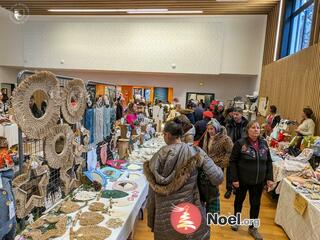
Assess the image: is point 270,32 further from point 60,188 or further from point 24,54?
point 24,54

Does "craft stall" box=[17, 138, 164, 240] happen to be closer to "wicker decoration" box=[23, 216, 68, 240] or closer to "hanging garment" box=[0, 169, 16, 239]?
"wicker decoration" box=[23, 216, 68, 240]

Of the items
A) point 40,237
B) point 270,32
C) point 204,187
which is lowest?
point 40,237

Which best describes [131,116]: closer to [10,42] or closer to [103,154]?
[103,154]

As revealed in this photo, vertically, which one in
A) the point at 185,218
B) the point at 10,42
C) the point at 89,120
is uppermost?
the point at 10,42

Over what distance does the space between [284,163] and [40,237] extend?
3.26 metres

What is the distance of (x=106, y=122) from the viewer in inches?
111

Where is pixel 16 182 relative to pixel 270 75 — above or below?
below

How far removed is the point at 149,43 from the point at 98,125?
680 cm

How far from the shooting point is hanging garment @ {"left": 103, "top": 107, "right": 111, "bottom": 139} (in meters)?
2.75

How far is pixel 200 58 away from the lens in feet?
27.8

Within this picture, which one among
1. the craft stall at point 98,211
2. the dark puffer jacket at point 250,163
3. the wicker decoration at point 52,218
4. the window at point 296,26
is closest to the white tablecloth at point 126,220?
the craft stall at point 98,211

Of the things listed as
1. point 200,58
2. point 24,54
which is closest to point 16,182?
point 200,58

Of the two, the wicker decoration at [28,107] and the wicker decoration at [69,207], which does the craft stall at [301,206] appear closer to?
the wicker decoration at [69,207]

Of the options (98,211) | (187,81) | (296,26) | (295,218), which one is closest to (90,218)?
(98,211)
